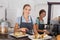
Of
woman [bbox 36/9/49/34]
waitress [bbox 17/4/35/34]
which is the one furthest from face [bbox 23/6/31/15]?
woman [bbox 36/9/49/34]

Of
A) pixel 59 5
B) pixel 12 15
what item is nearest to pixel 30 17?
pixel 12 15

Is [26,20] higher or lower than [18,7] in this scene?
lower

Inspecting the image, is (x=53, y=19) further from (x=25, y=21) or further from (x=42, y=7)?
(x=25, y=21)

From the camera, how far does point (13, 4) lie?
1.24 m

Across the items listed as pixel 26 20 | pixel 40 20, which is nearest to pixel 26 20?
pixel 26 20

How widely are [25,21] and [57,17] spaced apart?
314mm

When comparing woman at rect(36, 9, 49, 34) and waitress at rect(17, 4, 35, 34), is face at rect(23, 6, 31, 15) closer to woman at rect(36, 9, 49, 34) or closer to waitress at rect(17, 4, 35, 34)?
waitress at rect(17, 4, 35, 34)

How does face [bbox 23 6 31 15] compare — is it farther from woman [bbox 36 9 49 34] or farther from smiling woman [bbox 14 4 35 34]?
woman [bbox 36 9 49 34]

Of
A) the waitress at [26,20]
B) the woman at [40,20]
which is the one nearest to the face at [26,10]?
the waitress at [26,20]

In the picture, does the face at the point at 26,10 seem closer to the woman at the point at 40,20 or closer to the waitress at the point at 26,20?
the waitress at the point at 26,20

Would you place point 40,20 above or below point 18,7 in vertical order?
below

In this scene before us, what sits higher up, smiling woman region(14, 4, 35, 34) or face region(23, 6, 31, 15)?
face region(23, 6, 31, 15)

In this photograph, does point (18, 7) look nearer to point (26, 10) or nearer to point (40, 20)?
point (26, 10)

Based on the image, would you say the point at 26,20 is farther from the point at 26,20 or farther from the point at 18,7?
the point at 18,7
